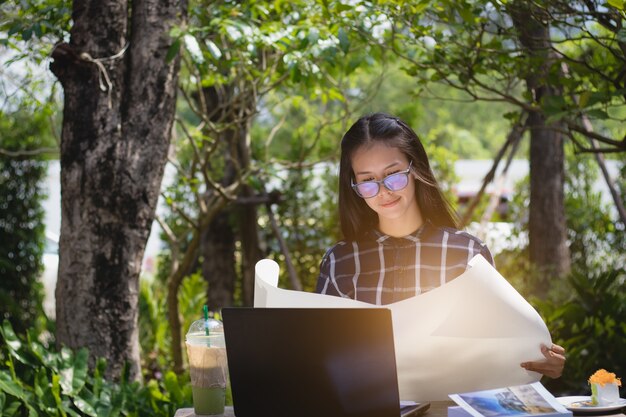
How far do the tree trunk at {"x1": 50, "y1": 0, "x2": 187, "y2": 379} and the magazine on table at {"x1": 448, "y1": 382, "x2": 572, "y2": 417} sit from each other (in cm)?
240

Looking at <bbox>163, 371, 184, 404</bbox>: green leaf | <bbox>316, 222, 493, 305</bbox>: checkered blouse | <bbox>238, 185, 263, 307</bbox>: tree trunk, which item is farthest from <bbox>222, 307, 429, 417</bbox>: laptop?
<bbox>238, 185, 263, 307</bbox>: tree trunk

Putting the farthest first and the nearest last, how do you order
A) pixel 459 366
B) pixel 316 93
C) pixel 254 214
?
Answer: pixel 254 214, pixel 316 93, pixel 459 366

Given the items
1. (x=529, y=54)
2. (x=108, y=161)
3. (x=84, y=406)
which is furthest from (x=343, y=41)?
(x=84, y=406)

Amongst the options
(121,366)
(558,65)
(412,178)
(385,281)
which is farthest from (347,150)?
(121,366)

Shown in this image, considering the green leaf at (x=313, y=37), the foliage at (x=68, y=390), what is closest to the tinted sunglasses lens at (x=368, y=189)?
the green leaf at (x=313, y=37)

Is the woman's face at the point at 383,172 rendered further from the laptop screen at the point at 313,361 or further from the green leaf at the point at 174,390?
the green leaf at the point at 174,390

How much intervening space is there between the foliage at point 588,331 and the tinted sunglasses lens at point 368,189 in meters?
3.05

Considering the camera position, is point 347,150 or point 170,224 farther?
point 170,224

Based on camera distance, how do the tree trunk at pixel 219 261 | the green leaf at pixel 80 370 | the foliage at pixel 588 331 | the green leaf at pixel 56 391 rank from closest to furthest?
the green leaf at pixel 56 391, the green leaf at pixel 80 370, the foliage at pixel 588 331, the tree trunk at pixel 219 261

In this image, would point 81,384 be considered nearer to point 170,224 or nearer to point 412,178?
point 412,178

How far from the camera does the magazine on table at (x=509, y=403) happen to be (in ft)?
6.57

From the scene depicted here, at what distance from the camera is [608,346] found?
5.28 m

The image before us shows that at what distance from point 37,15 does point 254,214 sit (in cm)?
311

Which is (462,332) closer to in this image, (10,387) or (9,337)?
(10,387)
